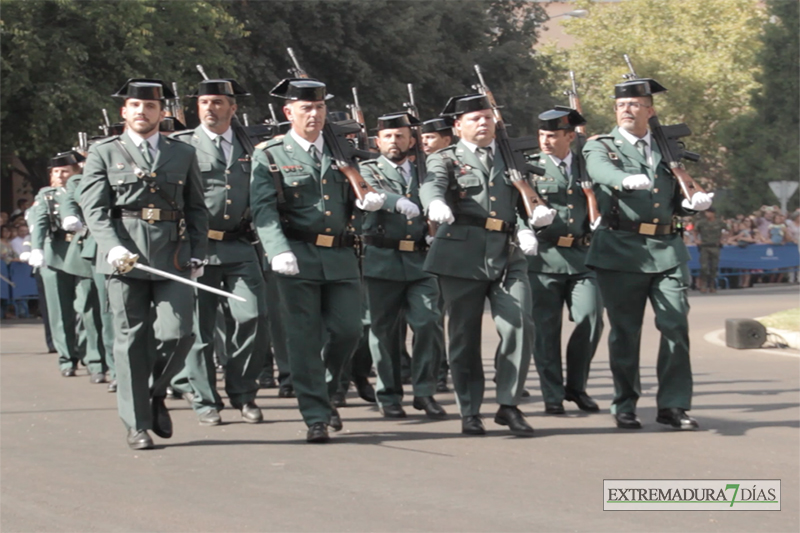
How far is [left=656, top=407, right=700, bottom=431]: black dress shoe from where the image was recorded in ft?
31.0

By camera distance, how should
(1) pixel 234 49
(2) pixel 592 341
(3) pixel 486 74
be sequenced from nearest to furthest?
(2) pixel 592 341
(1) pixel 234 49
(3) pixel 486 74

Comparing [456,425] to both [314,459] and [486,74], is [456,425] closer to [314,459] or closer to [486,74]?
[314,459]

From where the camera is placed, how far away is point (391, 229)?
10906 millimetres

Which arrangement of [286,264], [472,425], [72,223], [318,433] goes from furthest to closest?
1. [72,223]
2. [472,425]
3. [318,433]
4. [286,264]

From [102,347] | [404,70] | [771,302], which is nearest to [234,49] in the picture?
[404,70]

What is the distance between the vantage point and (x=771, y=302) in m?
24.1

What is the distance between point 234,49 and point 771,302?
12.3 meters

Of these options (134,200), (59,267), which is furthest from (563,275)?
(59,267)

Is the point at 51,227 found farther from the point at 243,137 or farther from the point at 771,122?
the point at 771,122

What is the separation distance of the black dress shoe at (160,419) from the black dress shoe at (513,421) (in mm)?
2089

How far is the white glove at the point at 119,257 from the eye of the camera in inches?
338

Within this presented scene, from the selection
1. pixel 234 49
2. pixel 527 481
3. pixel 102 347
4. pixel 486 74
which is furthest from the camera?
pixel 486 74

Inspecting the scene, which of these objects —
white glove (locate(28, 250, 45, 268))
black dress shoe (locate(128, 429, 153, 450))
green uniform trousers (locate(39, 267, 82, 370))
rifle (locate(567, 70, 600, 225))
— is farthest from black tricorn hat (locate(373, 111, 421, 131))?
white glove (locate(28, 250, 45, 268))

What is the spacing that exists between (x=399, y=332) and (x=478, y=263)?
5.64 ft
